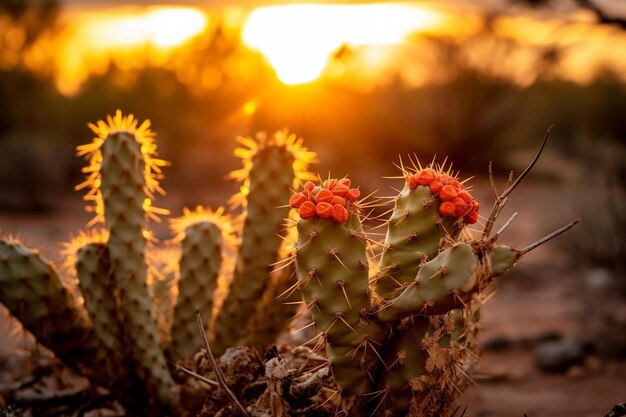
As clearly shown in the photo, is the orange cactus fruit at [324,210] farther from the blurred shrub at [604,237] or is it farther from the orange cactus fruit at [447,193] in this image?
the blurred shrub at [604,237]

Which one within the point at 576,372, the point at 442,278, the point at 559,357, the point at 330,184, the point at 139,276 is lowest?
the point at 576,372

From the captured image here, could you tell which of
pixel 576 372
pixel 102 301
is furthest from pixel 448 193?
pixel 576 372

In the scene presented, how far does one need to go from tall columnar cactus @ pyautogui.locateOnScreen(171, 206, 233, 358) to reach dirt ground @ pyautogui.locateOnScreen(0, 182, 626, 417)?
705mm

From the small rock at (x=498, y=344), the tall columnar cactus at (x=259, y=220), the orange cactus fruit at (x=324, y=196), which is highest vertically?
the tall columnar cactus at (x=259, y=220)

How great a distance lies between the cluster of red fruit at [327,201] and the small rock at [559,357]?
13.9ft

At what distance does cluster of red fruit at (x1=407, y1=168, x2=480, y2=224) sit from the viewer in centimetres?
294

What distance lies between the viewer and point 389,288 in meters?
3.08

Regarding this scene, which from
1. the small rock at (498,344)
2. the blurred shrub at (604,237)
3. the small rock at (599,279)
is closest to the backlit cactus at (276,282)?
the small rock at (498,344)

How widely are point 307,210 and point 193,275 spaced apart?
1.50 m

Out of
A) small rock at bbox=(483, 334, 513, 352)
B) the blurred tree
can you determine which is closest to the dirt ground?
small rock at bbox=(483, 334, 513, 352)

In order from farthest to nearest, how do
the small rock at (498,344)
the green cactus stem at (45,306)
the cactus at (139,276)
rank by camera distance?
the small rock at (498,344), the cactus at (139,276), the green cactus stem at (45,306)

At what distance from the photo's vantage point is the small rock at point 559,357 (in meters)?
6.70

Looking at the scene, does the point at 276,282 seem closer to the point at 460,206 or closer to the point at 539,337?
the point at 460,206

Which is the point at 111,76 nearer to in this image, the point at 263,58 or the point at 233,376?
the point at 263,58
